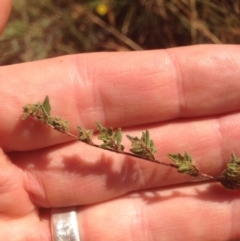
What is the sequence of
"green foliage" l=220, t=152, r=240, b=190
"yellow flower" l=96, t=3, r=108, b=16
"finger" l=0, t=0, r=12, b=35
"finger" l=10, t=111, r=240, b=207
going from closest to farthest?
"finger" l=0, t=0, r=12, b=35
"green foliage" l=220, t=152, r=240, b=190
"finger" l=10, t=111, r=240, b=207
"yellow flower" l=96, t=3, r=108, b=16

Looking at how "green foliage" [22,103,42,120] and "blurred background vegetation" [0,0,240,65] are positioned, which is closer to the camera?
"green foliage" [22,103,42,120]

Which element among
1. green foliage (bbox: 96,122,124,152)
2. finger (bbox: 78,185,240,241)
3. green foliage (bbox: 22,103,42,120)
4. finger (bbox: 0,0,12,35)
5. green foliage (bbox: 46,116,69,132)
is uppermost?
finger (bbox: 0,0,12,35)

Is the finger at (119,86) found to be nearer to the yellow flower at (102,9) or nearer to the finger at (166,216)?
the finger at (166,216)

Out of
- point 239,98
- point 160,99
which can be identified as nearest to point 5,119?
point 160,99

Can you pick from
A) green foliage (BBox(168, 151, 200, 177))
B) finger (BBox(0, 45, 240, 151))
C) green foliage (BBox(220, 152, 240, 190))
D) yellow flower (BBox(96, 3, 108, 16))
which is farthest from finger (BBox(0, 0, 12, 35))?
green foliage (BBox(220, 152, 240, 190))

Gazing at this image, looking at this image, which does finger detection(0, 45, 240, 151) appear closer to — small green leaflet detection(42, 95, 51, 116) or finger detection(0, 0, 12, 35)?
small green leaflet detection(42, 95, 51, 116)

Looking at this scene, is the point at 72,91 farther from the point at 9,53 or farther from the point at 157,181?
the point at 9,53
